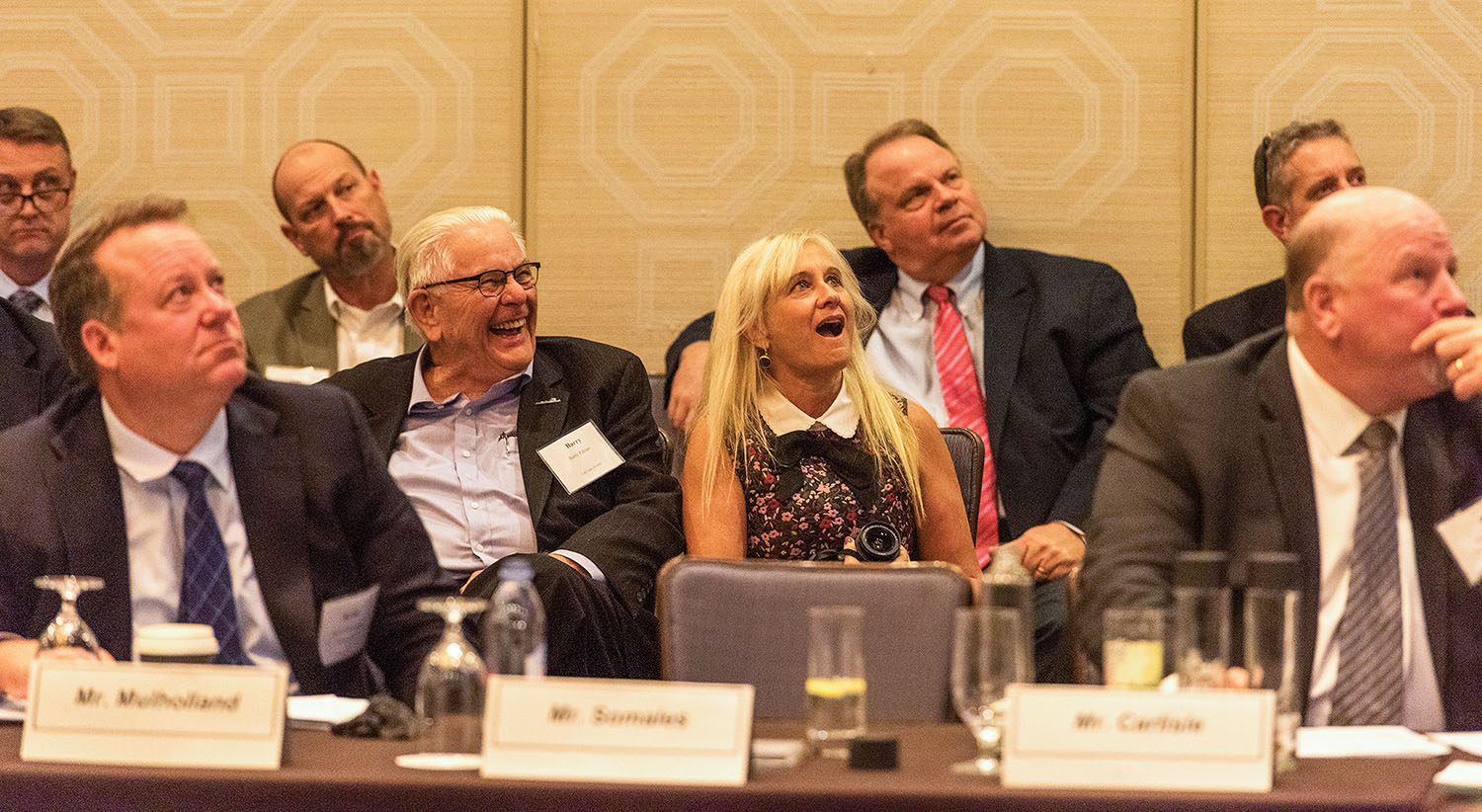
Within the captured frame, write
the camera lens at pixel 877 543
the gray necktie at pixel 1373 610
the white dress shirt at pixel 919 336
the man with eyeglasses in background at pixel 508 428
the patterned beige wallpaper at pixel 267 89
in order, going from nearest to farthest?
the gray necktie at pixel 1373 610
the camera lens at pixel 877 543
the man with eyeglasses in background at pixel 508 428
the white dress shirt at pixel 919 336
the patterned beige wallpaper at pixel 267 89

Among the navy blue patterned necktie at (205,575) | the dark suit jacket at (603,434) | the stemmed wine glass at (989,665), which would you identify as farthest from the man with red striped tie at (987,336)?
the stemmed wine glass at (989,665)

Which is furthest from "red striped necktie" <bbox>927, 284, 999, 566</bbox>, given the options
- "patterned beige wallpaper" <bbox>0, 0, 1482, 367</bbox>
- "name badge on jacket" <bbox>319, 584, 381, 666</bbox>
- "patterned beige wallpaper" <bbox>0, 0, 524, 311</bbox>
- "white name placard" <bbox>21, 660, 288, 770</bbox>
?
"white name placard" <bbox>21, 660, 288, 770</bbox>

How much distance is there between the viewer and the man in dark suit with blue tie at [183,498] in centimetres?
221

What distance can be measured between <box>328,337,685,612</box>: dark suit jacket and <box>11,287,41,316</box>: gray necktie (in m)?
1.20

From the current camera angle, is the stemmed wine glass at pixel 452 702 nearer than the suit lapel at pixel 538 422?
Yes

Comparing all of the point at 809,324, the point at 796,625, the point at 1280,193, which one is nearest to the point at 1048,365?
the point at 1280,193

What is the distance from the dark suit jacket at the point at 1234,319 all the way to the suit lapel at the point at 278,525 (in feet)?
8.33

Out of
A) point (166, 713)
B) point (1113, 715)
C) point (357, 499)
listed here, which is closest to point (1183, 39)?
point (357, 499)

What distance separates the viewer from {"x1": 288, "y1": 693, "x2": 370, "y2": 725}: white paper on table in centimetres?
179

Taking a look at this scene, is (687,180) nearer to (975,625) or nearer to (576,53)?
(576,53)

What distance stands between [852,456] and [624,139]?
1695 millimetres

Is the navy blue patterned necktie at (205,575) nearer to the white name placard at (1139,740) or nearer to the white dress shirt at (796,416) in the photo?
the white name placard at (1139,740)

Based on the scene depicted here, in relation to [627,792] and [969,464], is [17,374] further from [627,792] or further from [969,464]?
[627,792]

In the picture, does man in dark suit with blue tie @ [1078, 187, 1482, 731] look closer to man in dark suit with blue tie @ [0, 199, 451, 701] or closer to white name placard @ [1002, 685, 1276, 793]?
white name placard @ [1002, 685, 1276, 793]
